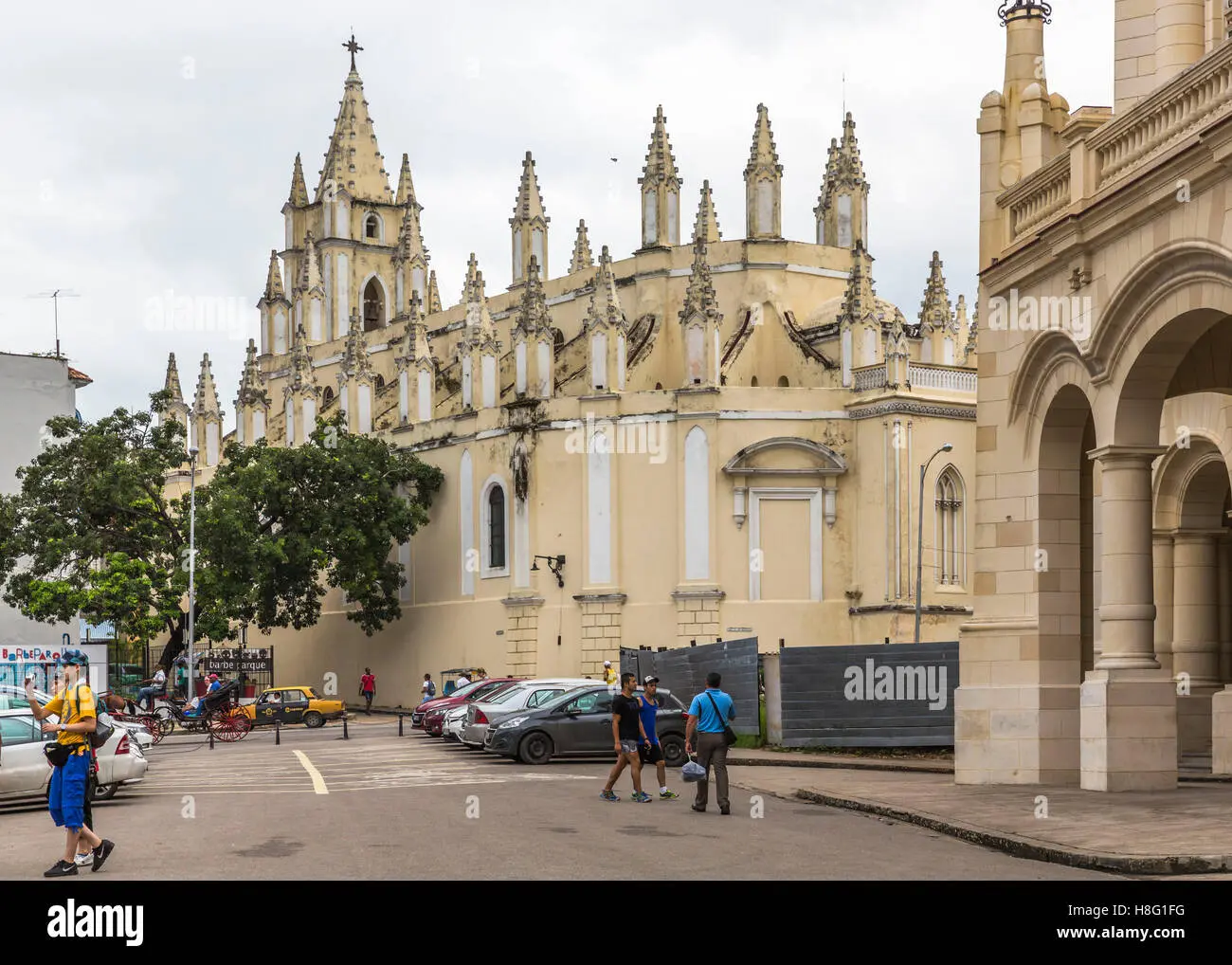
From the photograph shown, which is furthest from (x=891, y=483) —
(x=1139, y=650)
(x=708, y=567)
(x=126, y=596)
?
(x=1139, y=650)

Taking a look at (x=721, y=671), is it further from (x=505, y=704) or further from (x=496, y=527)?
(x=496, y=527)

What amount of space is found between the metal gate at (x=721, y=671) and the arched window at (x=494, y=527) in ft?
47.3

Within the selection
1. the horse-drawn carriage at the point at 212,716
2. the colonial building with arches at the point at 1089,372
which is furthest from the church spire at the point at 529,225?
the colonial building with arches at the point at 1089,372

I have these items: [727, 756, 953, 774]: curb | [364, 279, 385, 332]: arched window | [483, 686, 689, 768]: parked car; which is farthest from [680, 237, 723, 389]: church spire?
[364, 279, 385, 332]: arched window

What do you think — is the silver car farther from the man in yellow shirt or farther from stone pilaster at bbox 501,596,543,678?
stone pilaster at bbox 501,596,543,678

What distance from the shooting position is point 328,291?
248 ft

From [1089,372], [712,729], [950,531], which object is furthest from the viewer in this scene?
[950,531]

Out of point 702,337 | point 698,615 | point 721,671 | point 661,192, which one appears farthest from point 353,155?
point 721,671

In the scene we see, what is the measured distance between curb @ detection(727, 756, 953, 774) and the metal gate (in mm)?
2606

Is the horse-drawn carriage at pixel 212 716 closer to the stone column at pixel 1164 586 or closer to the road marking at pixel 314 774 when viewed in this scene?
the road marking at pixel 314 774

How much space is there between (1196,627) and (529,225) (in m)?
38.2

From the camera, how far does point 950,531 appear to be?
168ft

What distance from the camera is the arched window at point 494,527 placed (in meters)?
56.0
